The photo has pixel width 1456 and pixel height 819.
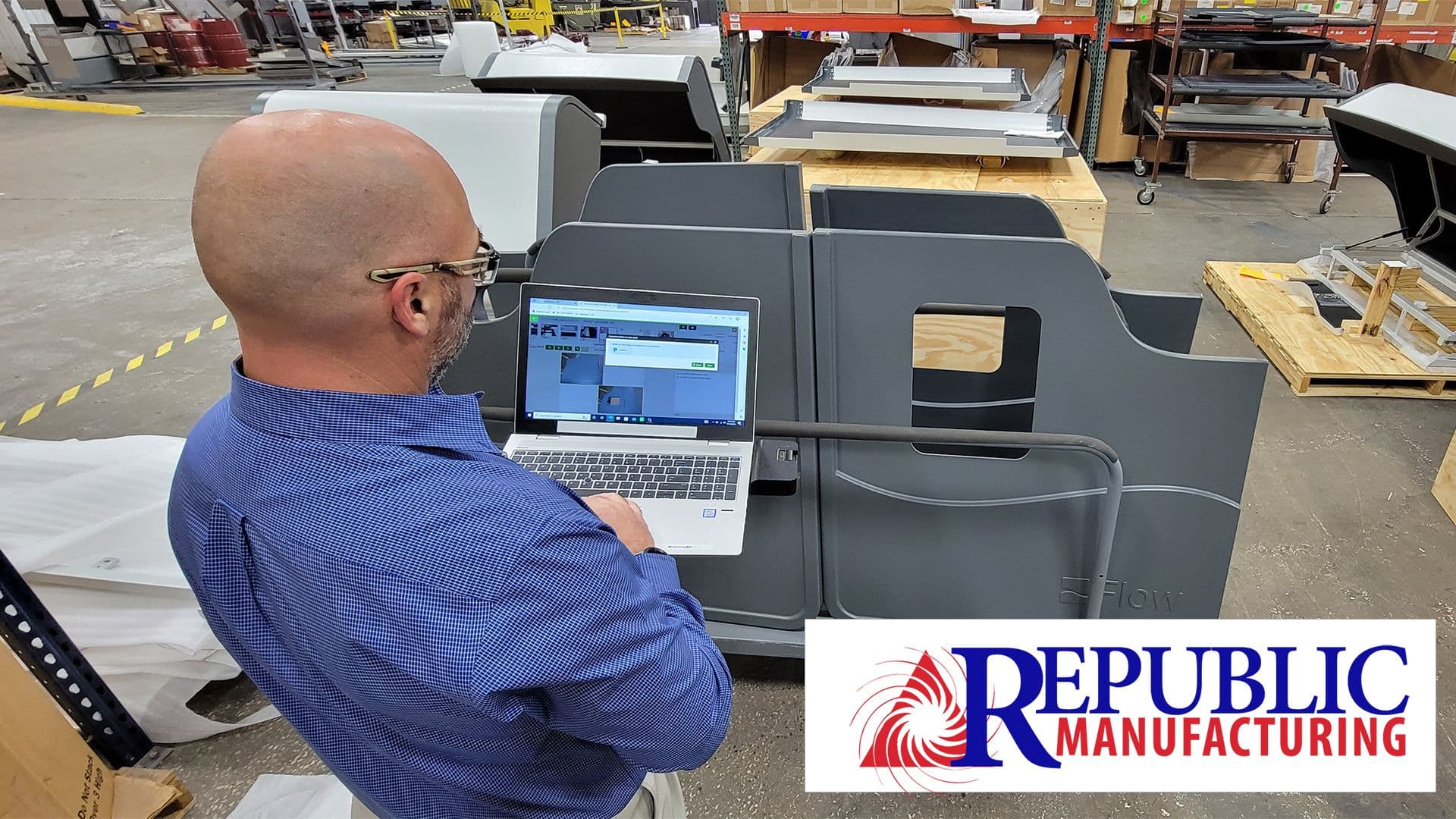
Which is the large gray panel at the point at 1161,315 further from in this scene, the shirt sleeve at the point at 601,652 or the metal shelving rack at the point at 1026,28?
the metal shelving rack at the point at 1026,28

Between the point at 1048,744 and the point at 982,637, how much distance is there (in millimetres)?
277

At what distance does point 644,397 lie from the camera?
4.73ft

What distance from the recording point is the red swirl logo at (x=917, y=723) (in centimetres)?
159

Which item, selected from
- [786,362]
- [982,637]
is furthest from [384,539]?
[982,637]

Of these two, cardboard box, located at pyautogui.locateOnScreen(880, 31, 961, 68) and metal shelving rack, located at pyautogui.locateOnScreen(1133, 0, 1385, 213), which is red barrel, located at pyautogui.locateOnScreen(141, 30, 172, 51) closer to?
cardboard box, located at pyautogui.locateOnScreen(880, 31, 961, 68)

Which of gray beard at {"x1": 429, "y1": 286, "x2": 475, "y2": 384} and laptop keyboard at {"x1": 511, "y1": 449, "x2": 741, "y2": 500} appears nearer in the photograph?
gray beard at {"x1": 429, "y1": 286, "x2": 475, "y2": 384}

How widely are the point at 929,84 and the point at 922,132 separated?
83cm

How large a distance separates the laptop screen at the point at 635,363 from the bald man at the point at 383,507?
59cm

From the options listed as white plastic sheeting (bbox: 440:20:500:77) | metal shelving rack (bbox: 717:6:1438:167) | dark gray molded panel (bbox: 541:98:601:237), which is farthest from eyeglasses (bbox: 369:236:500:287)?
metal shelving rack (bbox: 717:6:1438:167)

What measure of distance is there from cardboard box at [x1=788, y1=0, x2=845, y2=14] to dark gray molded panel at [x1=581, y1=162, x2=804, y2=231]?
3771 millimetres

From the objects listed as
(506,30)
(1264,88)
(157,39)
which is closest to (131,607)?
(1264,88)

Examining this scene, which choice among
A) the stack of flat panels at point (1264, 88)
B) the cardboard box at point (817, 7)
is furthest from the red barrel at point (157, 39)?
the stack of flat panels at point (1264, 88)

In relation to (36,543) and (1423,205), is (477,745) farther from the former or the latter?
(1423,205)

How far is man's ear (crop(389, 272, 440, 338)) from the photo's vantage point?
0.70 m
